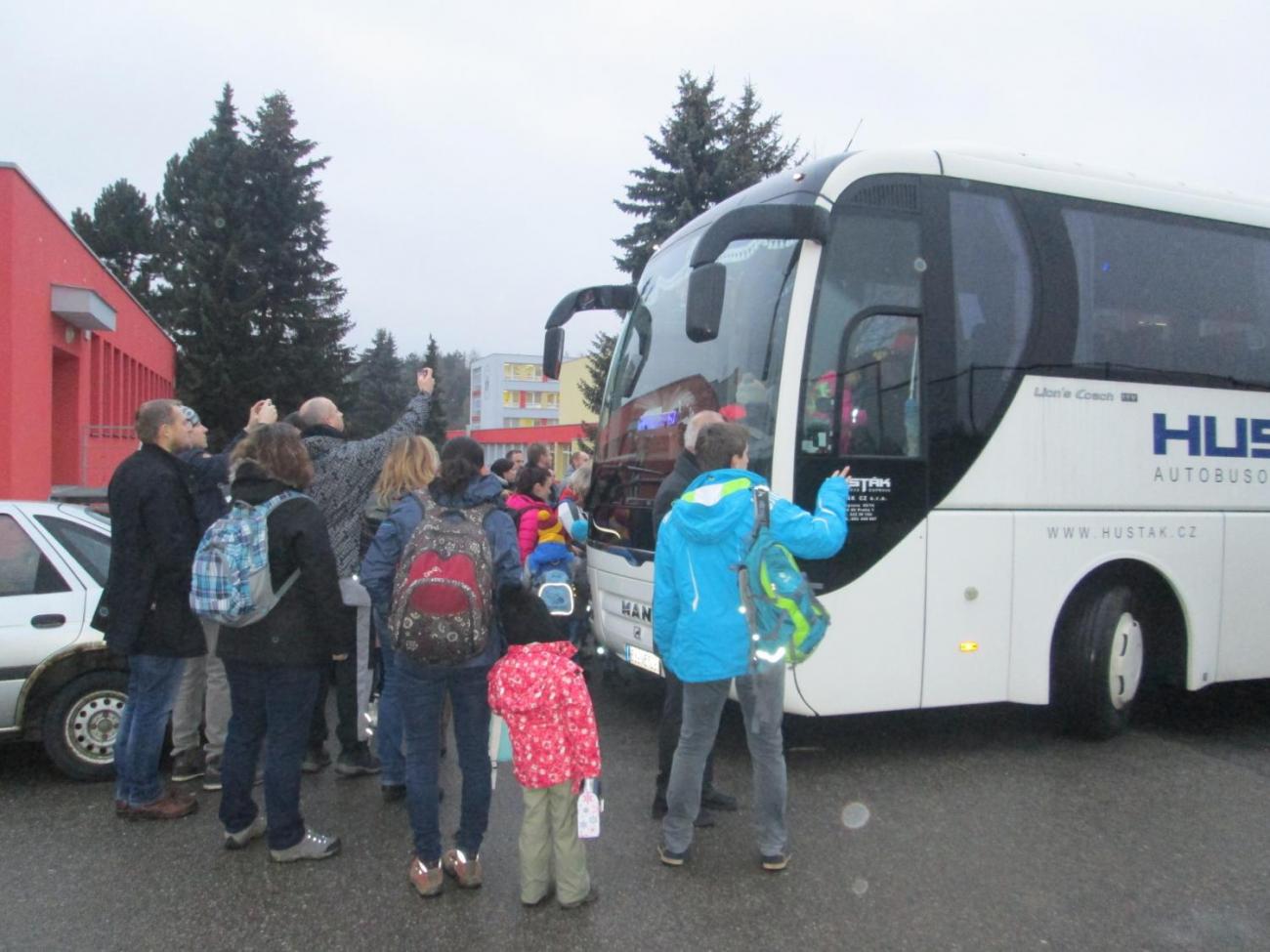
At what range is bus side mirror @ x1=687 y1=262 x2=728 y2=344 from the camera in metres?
5.11

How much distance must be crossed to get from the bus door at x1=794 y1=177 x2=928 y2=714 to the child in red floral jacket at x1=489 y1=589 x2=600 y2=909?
6.18ft

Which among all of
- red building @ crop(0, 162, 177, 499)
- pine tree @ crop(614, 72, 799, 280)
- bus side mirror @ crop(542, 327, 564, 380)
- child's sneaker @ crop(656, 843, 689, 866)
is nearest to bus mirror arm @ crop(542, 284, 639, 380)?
bus side mirror @ crop(542, 327, 564, 380)

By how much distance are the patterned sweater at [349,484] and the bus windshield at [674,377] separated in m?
1.47

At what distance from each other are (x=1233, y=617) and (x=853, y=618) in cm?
301

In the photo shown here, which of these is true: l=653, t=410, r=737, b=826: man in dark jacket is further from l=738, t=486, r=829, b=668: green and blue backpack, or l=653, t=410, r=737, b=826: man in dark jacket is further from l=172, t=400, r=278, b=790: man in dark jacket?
l=172, t=400, r=278, b=790: man in dark jacket

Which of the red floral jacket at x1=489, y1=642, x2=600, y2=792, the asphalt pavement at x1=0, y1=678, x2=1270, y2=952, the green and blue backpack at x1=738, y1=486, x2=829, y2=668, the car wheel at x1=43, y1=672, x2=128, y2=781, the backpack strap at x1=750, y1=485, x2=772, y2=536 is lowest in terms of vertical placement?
the asphalt pavement at x1=0, y1=678, x2=1270, y2=952

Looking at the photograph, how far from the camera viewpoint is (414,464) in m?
4.98

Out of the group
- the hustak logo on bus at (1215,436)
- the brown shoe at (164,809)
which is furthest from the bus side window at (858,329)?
the brown shoe at (164,809)

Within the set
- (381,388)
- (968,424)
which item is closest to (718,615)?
(968,424)

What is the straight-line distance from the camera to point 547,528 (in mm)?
7691

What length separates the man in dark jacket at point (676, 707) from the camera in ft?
16.3

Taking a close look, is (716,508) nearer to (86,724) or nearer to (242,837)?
(242,837)

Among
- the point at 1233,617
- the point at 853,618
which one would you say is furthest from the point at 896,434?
the point at 1233,617

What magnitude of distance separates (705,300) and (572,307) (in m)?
2.78
